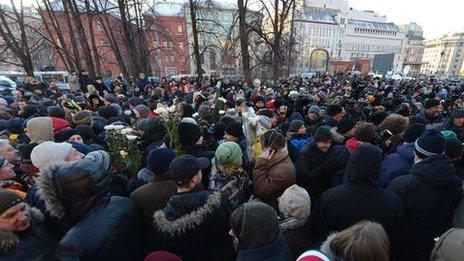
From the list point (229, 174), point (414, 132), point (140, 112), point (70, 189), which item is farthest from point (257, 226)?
point (140, 112)

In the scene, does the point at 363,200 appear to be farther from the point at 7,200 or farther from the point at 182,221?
the point at 7,200

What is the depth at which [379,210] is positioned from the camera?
2.38 m

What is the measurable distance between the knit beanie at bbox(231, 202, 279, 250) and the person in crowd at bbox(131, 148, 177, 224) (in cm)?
108

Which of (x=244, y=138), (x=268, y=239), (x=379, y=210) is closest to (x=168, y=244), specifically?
(x=268, y=239)

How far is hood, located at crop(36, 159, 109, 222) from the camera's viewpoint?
1.98m

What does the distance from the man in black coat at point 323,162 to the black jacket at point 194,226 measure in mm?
1362

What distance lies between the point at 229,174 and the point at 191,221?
901mm

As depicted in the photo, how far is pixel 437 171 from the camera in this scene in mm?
2590

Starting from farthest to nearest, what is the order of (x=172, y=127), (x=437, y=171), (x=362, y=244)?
1. (x=172, y=127)
2. (x=437, y=171)
3. (x=362, y=244)

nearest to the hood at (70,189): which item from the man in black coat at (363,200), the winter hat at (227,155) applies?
the winter hat at (227,155)

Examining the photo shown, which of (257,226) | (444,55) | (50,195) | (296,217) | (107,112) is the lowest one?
(444,55)

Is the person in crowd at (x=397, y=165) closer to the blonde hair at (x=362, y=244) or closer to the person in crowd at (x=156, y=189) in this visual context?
the blonde hair at (x=362, y=244)

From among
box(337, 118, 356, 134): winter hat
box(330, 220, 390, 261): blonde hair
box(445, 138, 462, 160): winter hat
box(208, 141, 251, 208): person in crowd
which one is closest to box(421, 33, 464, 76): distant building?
box(337, 118, 356, 134): winter hat

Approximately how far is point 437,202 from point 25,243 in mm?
3436
